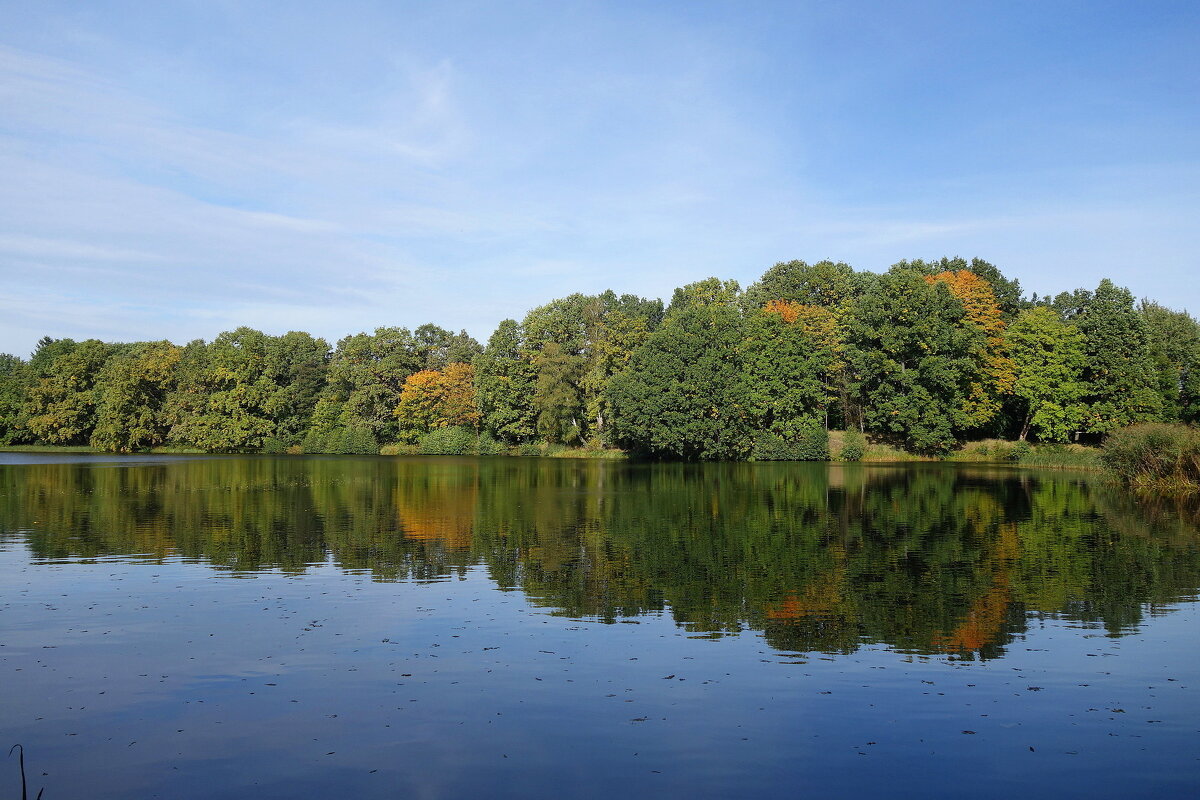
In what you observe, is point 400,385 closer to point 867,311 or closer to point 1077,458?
point 867,311

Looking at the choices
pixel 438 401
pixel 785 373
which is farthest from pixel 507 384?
pixel 785 373

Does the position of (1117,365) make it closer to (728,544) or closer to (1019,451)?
(1019,451)

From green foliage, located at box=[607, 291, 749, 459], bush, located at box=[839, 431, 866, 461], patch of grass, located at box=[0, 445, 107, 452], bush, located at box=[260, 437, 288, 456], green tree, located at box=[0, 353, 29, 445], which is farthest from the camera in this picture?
green tree, located at box=[0, 353, 29, 445]

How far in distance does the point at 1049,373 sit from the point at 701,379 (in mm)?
31642

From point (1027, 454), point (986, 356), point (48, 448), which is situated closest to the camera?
point (1027, 454)

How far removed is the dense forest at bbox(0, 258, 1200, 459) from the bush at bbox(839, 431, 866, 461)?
182cm

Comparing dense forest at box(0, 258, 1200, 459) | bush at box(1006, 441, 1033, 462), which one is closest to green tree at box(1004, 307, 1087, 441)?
dense forest at box(0, 258, 1200, 459)

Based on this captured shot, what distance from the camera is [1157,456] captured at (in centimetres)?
3878

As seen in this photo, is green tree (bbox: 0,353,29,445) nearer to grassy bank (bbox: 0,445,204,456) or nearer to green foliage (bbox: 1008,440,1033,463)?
grassy bank (bbox: 0,445,204,456)

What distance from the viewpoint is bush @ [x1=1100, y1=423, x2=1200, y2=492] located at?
37.5 meters

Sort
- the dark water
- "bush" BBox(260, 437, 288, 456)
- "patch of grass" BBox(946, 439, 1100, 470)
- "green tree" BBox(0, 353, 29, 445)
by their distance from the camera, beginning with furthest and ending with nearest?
"green tree" BBox(0, 353, 29, 445) < "bush" BBox(260, 437, 288, 456) < "patch of grass" BBox(946, 439, 1100, 470) < the dark water

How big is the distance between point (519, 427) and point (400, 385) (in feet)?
73.8

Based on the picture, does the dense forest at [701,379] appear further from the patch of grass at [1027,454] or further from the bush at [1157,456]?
the bush at [1157,456]

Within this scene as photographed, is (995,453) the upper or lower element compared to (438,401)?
lower
